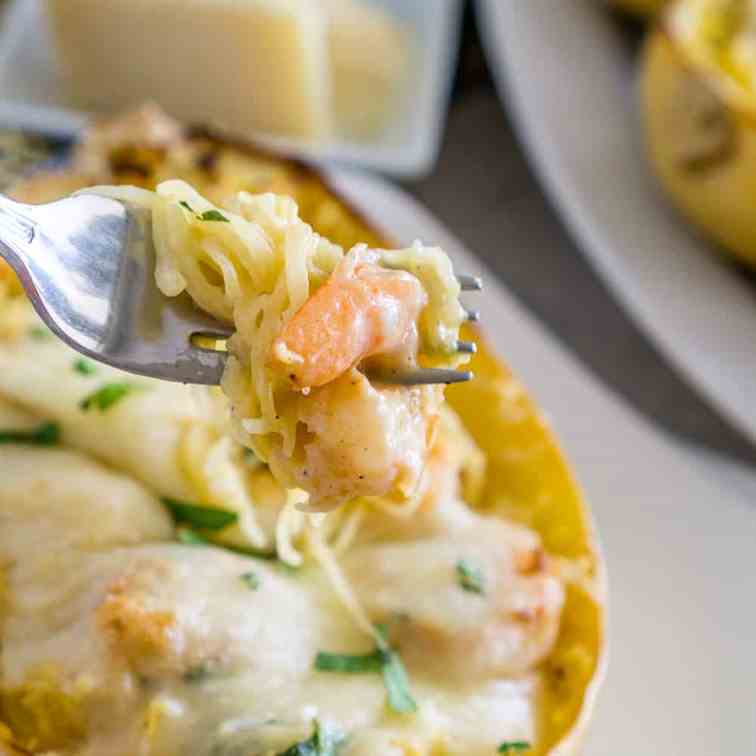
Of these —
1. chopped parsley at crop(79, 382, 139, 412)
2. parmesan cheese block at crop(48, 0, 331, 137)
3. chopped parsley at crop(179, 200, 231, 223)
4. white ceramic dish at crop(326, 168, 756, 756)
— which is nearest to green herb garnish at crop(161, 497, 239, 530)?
chopped parsley at crop(79, 382, 139, 412)

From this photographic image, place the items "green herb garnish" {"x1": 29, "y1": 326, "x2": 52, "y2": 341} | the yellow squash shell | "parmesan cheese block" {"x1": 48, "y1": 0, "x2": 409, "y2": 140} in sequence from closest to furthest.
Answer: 1. "green herb garnish" {"x1": 29, "y1": 326, "x2": 52, "y2": 341}
2. the yellow squash shell
3. "parmesan cheese block" {"x1": 48, "y1": 0, "x2": 409, "y2": 140}

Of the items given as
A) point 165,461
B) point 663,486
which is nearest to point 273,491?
point 165,461

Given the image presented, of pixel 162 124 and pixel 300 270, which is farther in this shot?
pixel 162 124

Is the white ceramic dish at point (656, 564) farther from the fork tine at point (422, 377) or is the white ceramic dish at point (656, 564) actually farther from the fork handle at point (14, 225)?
the fork handle at point (14, 225)

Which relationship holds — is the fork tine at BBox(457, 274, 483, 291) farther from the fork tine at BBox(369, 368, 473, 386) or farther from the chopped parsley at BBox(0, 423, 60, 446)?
the chopped parsley at BBox(0, 423, 60, 446)

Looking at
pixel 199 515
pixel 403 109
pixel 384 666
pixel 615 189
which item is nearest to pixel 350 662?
pixel 384 666

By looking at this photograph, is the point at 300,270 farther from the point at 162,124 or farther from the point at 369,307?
the point at 162,124

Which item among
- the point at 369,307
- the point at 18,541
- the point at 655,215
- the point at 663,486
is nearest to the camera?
the point at 369,307

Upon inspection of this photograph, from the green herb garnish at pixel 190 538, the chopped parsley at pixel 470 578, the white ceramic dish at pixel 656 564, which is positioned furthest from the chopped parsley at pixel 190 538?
the white ceramic dish at pixel 656 564
